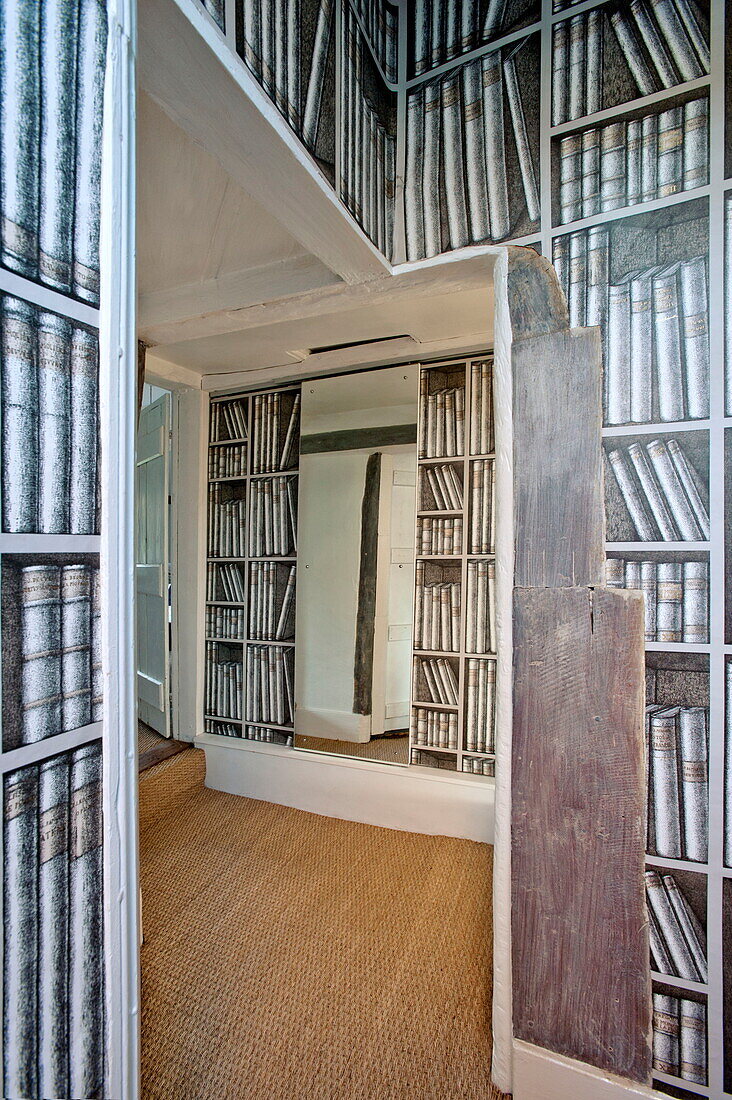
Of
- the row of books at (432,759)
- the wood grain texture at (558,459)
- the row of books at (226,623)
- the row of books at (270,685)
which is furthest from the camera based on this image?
the row of books at (226,623)

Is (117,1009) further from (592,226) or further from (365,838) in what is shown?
(365,838)

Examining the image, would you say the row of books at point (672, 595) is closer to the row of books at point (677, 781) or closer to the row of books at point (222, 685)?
the row of books at point (677, 781)

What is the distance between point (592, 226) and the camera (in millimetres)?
1256

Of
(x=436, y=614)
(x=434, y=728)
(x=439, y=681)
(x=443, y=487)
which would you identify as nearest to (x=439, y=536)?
(x=443, y=487)

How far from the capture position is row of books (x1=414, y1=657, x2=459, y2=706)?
8.20 feet

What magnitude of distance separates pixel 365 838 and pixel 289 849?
336 millimetres

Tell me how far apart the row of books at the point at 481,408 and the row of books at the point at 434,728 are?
1209mm

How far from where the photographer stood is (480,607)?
8.03 ft

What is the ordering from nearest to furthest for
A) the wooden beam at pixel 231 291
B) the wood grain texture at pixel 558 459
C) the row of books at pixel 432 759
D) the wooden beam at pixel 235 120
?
the wooden beam at pixel 235 120, the wood grain texture at pixel 558 459, the wooden beam at pixel 231 291, the row of books at pixel 432 759

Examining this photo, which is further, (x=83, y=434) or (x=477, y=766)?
(x=477, y=766)

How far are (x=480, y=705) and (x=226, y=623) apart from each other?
4.78 ft

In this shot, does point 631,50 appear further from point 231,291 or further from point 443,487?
point 443,487

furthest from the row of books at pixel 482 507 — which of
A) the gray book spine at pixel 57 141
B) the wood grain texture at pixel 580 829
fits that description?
the gray book spine at pixel 57 141

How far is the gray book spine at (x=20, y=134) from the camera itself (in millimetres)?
591
